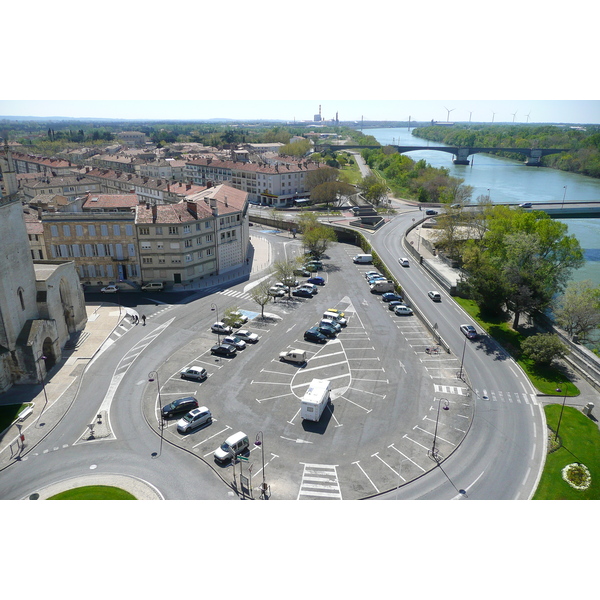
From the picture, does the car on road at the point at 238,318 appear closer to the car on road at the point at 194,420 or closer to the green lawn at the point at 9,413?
the car on road at the point at 194,420

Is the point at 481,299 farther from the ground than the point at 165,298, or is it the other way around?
the point at 481,299

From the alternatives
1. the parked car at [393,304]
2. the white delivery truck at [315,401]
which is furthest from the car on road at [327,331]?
the white delivery truck at [315,401]

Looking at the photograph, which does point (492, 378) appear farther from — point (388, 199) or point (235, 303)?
point (388, 199)

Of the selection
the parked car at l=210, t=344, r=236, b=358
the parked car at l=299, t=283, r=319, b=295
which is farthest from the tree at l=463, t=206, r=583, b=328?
the parked car at l=210, t=344, r=236, b=358

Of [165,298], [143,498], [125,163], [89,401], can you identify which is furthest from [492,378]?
[125,163]

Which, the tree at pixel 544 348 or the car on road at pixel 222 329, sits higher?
the tree at pixel 544 348

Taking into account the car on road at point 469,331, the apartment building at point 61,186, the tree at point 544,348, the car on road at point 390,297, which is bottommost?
the car on road at point 390,297

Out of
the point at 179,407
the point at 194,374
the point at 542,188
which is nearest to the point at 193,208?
the point at 194,374
